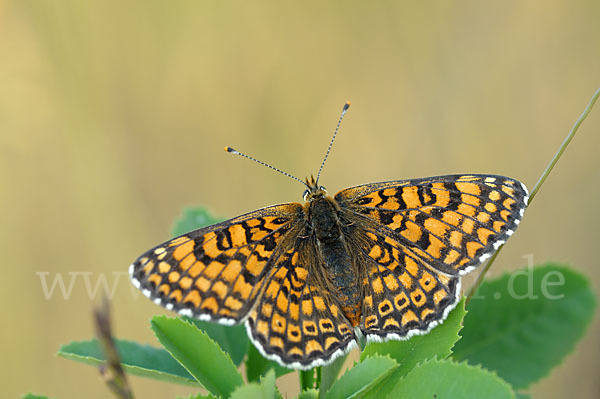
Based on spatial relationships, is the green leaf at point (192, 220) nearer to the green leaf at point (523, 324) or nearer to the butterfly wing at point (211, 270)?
the butterfly wing at point (211, 270)

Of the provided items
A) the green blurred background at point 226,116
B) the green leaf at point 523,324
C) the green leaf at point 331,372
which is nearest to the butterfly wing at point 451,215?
the green leaf at point 523,324

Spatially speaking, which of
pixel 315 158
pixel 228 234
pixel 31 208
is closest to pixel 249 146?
pixel 315 158

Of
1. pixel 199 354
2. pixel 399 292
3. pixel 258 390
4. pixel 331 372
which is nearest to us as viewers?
pixel 258 390

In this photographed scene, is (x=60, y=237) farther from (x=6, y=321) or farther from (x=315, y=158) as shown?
(x=315, y=158)

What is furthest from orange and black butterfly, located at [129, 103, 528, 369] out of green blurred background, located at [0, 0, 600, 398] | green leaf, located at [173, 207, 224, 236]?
green blurred background, located at [0, 0, 600, 398]

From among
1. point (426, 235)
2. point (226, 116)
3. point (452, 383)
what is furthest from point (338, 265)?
point (226, 116)

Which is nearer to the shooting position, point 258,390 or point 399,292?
point 258,390

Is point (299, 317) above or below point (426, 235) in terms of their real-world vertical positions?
below

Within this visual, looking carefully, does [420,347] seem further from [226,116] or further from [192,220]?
[226,116]
